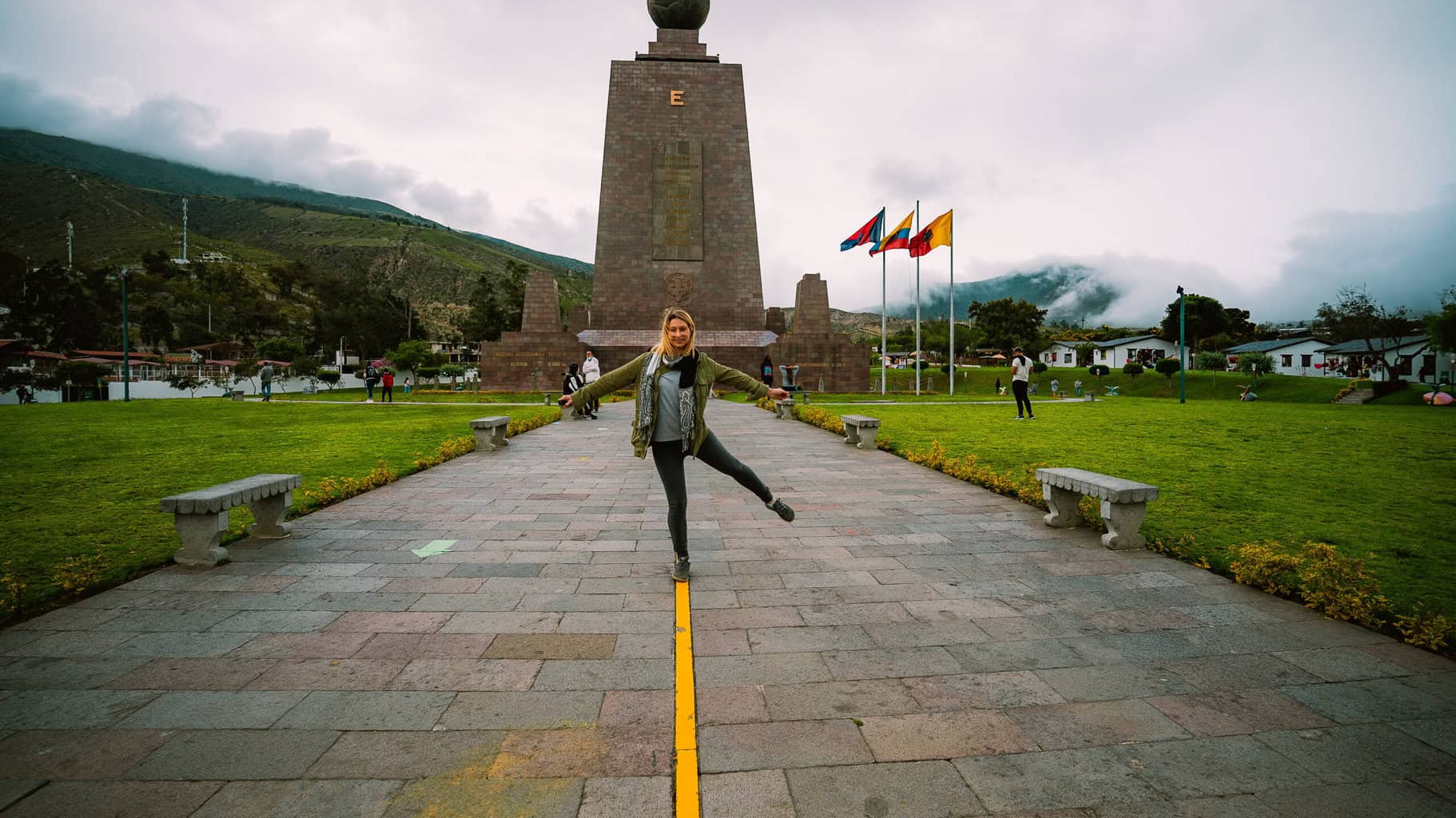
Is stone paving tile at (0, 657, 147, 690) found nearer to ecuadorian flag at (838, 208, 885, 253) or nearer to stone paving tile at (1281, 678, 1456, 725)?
stone paving tile at (1281, 678, 1456, 725)

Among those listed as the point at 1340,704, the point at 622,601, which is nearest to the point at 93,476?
the point at 622,601

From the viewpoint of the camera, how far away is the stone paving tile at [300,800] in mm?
2242

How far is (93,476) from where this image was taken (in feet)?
28.5

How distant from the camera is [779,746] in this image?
8.65ft

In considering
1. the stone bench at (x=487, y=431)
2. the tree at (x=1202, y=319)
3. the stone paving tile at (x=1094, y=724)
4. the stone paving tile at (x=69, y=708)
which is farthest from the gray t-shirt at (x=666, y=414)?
the tree at (x=1202, y=319)

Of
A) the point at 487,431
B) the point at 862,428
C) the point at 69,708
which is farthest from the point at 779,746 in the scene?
the point at 487,431

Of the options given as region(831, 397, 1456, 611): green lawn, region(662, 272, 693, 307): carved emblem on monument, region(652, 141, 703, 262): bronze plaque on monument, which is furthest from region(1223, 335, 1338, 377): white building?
region(662, 272, 693, 307): carved emblem on monument

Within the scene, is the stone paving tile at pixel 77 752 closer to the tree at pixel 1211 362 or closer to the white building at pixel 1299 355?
the tree at pixel 1211 362

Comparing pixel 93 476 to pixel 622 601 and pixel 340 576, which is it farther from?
pixel 622 601

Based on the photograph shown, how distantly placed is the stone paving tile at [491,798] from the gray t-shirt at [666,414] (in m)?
2.45

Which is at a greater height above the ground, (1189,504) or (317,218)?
(317,218)

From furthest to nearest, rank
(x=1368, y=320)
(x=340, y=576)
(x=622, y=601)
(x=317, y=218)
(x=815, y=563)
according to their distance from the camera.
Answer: (x=317, y=218) → (x=1368, y=320) → (x=815, y=563) → (x=340, y=576) → (x=622, y=601)

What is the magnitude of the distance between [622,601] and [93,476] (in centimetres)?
850

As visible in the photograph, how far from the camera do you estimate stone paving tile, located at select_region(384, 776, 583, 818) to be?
2.24 m
